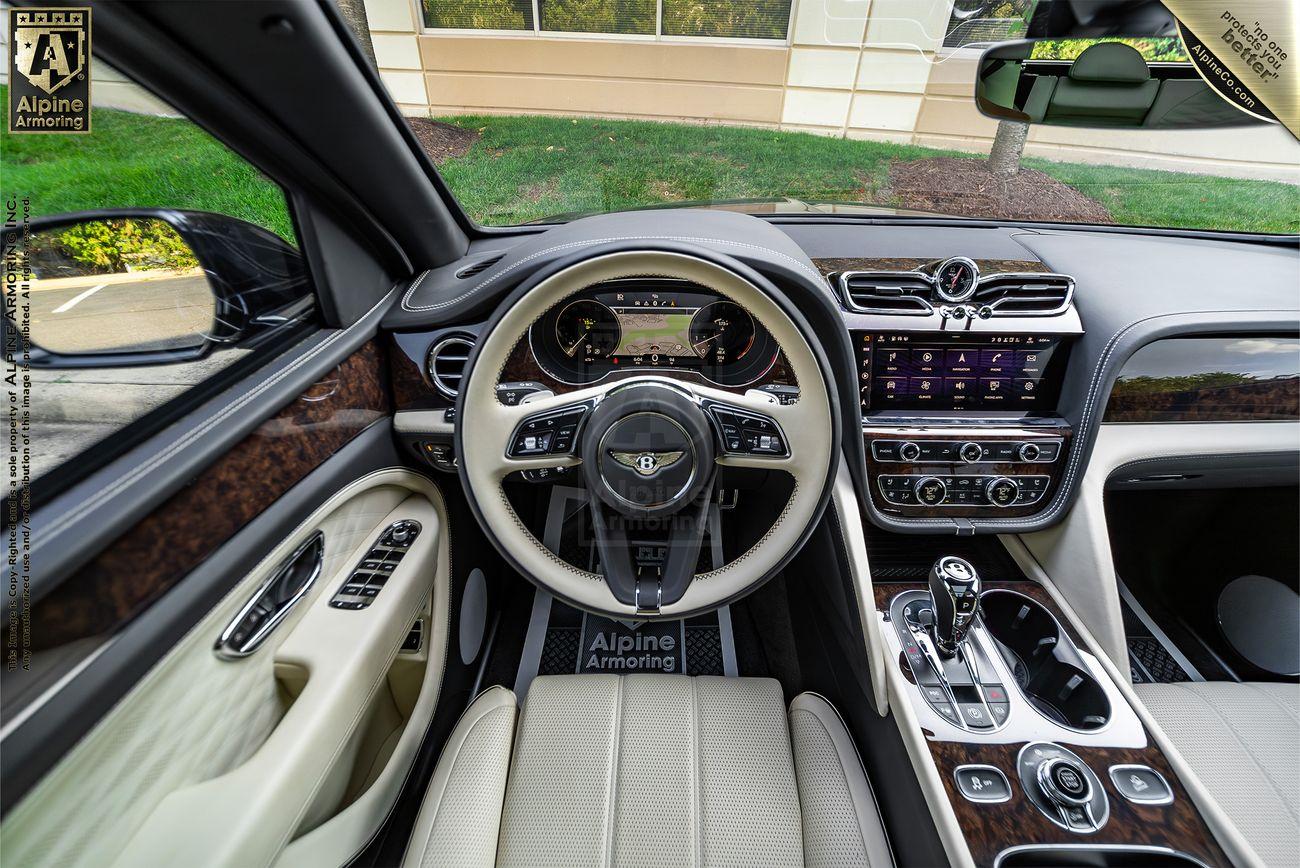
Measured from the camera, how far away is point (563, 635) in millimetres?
2199

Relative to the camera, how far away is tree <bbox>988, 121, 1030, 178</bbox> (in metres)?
1.88

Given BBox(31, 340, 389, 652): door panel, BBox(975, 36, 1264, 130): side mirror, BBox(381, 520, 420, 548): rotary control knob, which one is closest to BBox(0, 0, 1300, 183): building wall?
BBox(975, 36, 1264, 130): side mirror

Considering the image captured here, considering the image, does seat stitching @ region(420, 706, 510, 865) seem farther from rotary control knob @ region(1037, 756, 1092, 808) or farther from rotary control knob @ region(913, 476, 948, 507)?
rotary control knob @ region(913, 476, 948, 507)

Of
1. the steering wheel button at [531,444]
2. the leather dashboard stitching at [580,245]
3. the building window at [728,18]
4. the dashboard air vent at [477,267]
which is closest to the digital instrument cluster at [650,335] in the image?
the leather dashboard stitching at [580,245]

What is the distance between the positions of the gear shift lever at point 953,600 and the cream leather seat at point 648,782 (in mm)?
365

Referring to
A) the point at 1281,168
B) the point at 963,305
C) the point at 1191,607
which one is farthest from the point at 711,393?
the point at 1191,607

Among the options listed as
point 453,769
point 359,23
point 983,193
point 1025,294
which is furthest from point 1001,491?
point 359,23

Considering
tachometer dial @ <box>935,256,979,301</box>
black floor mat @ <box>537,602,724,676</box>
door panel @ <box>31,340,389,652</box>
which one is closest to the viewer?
door panel @ <box>31,340,389,652</box>

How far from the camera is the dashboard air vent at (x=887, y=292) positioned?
5.73 ft

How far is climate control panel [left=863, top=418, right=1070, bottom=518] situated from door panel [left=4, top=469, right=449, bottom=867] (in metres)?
1.41

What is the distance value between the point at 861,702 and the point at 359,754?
1.32 m

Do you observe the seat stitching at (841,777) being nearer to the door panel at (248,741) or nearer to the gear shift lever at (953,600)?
the gear shift lever at (953,600)

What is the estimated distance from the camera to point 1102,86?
1344 mm

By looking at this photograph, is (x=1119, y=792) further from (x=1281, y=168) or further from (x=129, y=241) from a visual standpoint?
(x=129, y=241)
